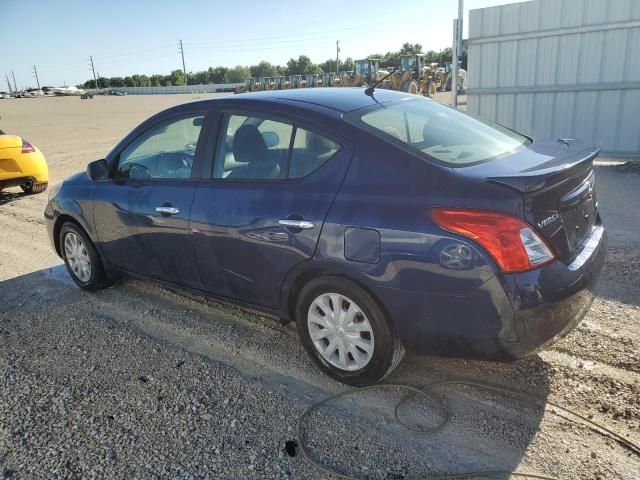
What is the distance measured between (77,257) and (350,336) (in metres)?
3.05

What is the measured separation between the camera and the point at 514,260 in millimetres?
2443

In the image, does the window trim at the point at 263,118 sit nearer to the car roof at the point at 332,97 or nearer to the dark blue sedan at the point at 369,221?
the dark blue sedan at the point at 369,221

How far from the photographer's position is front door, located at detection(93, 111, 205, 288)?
3.72 metres

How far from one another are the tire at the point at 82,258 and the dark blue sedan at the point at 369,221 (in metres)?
0.68

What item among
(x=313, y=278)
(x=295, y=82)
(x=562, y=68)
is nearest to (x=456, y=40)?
(x=562, y=68)

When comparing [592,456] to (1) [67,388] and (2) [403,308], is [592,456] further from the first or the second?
(1) [67,388]

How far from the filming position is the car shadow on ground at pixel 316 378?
2564 mm

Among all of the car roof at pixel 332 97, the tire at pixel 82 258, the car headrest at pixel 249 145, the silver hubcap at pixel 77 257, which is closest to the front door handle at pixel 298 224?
the car headrest at pixel 249 145

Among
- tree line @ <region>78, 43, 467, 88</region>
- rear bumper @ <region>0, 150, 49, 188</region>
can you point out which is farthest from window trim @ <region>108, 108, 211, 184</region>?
tree line @ <region>78, 43, 467, 88</region>

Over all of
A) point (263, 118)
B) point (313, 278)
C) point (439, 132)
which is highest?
point (263, 118)

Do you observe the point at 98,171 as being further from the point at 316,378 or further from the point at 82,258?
the point at 316,378

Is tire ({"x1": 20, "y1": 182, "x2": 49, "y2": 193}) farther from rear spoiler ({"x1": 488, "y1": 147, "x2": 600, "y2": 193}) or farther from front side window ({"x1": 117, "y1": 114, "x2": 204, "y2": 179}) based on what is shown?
rear spoiler ({"x1": 488, "y1": 147, "x2": 600, "y2": 193})

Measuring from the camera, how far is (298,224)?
9.86ft

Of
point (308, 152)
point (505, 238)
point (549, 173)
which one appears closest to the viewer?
point (505, 238)
